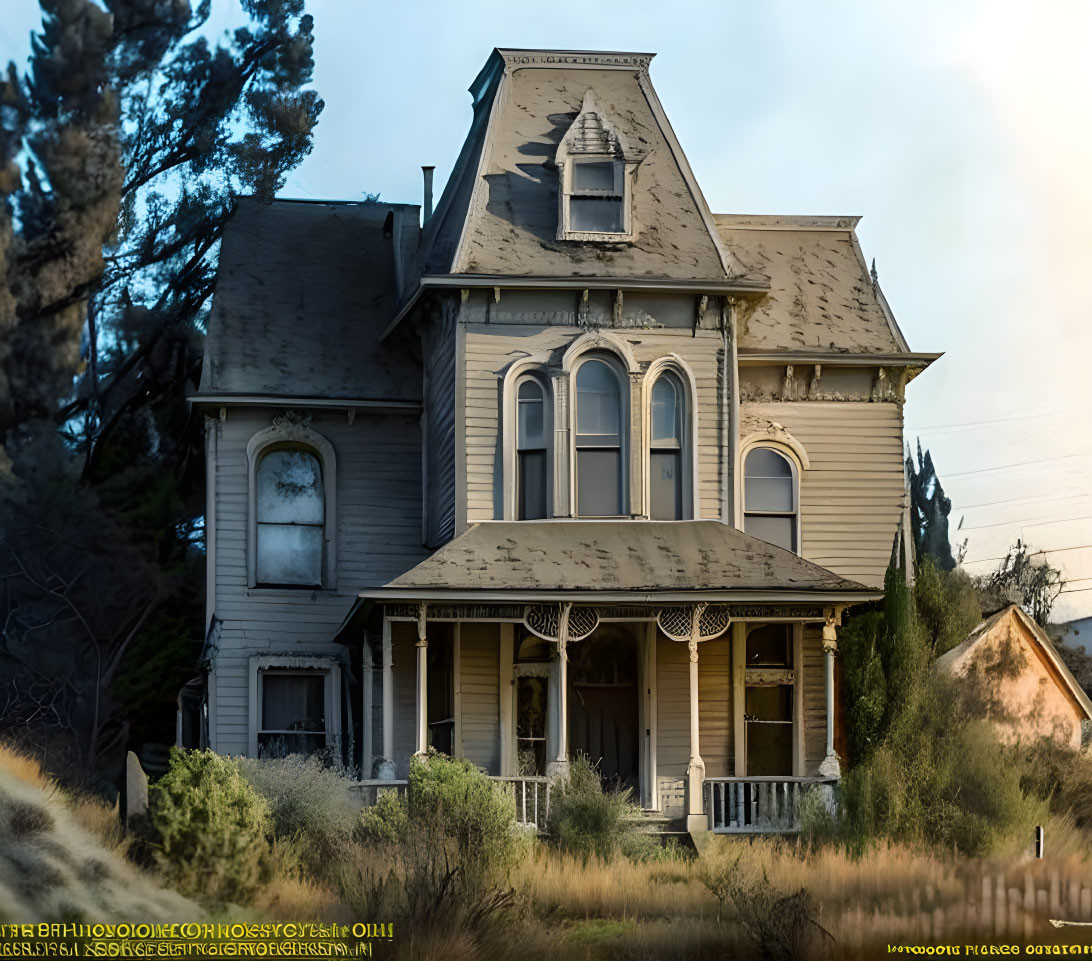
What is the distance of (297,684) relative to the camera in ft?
87.1

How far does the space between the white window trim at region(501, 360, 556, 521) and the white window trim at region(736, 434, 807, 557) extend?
333cm

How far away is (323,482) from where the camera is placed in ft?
88.6

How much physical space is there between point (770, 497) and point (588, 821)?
7.41 metres

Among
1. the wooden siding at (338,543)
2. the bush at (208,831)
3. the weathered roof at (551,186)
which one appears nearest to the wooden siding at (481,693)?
the wooden siding at (338,543)

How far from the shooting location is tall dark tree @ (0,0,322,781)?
3600 centimetres

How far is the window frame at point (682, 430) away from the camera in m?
24.7

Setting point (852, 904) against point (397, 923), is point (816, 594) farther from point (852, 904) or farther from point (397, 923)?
point (397, 923)

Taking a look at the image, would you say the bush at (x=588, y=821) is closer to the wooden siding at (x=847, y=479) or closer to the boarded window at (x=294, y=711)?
the boarded window at (x=294, y=711)

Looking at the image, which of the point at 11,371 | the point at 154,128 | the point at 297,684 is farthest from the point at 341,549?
the point at 154,128

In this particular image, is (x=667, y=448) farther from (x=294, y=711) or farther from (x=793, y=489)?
(x=294, y=711)

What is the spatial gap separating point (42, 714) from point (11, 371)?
716cm

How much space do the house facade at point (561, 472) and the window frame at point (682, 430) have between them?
32 millimetres

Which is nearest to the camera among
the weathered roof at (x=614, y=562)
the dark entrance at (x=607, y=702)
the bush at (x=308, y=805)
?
the bush at (x=308, y=805)

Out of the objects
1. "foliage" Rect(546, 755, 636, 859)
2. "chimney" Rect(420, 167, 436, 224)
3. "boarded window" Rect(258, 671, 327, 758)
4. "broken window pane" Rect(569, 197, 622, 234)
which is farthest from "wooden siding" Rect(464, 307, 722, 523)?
"chimney" Rect(420, 167, 436, 224)
